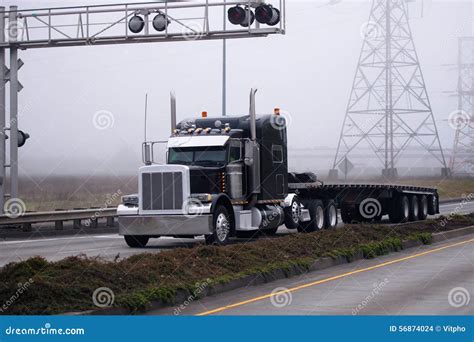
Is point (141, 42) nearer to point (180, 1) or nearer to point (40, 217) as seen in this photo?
point (180, 1)

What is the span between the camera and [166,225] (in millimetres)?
22781

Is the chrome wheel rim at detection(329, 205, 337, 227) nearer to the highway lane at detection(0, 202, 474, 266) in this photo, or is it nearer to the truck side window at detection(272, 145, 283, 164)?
the truck side window at detection(272, 145, 283, 164)

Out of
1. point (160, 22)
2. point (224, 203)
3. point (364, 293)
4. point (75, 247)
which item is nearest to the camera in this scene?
point (364, 293)

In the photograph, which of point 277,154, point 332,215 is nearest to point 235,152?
point 277,154

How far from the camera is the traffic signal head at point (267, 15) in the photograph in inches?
1001

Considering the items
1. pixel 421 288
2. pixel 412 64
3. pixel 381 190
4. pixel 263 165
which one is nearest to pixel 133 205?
pixel 263 165

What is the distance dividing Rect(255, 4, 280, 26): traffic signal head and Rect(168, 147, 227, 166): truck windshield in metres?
3.97

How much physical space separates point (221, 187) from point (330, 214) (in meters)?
8.08

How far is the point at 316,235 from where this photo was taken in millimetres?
22188

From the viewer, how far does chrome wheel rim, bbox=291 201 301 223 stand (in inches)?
1112

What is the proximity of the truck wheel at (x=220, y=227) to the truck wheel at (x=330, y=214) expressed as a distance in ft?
25.0

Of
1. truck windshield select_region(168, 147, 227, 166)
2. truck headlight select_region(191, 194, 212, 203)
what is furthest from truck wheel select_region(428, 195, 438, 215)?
truck headlight select_region(191, 194, 212, 203)

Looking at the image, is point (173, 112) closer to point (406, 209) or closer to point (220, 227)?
point (220, 227)

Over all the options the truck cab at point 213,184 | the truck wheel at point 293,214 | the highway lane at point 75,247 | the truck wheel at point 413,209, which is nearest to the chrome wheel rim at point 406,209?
the truck wheel at point 413,209
